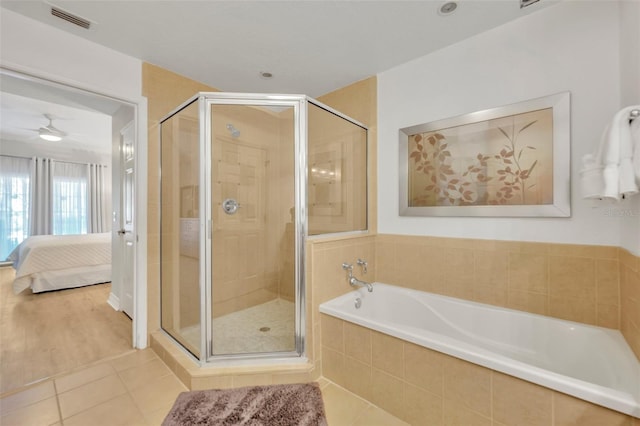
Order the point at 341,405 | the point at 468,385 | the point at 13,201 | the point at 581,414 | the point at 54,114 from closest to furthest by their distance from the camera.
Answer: the point at 581,414 < the point at 468,385 < the point at 341,405 < the point at 54,114 < the point at 13,201

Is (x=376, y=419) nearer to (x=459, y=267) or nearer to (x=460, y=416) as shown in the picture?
(x=460, y=416)

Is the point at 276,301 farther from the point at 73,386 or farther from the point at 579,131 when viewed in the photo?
the point at 579,131

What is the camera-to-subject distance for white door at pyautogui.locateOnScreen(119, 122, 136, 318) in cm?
262

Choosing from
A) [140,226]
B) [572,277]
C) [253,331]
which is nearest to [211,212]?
[140,226]

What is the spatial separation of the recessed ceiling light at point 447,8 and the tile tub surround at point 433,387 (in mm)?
2052

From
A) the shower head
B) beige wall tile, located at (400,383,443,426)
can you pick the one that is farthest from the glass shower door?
beige wall tile, located at (400,383,443,426)

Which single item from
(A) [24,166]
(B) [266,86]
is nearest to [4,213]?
(A) [24,166]

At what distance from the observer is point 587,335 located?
4.86 ft

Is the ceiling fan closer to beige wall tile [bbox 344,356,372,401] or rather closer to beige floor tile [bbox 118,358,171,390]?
beige floor tile [bbox 118,358,171,390]

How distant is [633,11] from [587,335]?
1689mm

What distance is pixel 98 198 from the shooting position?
5.88m

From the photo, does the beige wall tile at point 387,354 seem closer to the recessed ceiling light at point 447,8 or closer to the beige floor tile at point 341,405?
the beige floor tile at point 341,405

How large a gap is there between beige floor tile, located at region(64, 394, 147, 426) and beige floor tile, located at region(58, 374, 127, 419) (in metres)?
0.05

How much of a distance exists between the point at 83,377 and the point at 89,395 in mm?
262
